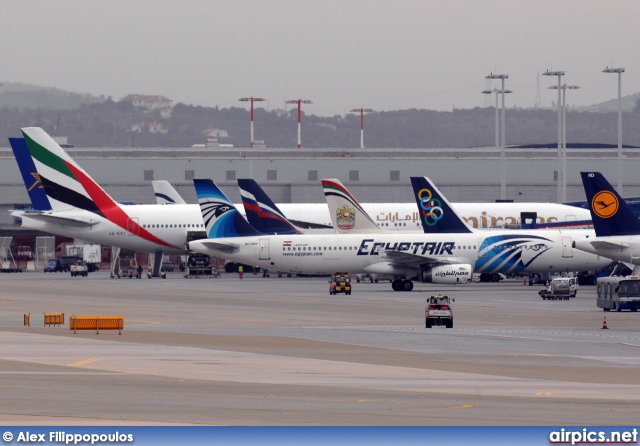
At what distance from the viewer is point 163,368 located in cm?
2678

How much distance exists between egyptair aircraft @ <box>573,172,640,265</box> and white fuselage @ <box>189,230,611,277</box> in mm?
10069

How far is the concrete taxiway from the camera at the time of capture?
19844 mm

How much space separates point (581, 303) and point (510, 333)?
16.7 metres

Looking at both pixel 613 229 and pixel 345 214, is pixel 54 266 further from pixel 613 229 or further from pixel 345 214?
pixel 613 229

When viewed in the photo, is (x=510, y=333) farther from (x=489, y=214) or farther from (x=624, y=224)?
(x=489, y=214)

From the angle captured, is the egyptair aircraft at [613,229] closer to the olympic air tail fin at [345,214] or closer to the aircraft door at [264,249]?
the aircraft door at [264,249]

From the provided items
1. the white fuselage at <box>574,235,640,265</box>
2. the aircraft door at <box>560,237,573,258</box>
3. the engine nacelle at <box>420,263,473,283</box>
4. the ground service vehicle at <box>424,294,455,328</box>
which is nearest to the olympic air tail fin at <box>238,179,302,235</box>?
the engine nacelle at <box>420,263,473,283</box>

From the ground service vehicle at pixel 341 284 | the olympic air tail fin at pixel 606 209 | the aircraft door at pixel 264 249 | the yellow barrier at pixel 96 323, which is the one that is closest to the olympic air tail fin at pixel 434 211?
the aircraft door at pixel 264 249

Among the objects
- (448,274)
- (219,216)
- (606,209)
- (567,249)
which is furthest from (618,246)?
(219,216)

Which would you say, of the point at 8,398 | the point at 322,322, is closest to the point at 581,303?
the point at 322,322

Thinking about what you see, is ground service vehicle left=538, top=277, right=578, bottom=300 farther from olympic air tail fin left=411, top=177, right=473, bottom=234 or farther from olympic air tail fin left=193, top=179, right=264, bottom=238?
olympic air tail fin left=193, top=179, right=264, bottom=238

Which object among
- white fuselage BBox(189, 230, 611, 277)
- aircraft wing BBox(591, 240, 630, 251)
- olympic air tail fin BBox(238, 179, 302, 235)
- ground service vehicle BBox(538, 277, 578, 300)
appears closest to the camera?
aircraft wing BBox(591, 240, 630, 251)

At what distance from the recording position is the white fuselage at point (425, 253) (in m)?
65.3

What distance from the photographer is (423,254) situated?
6512cm
